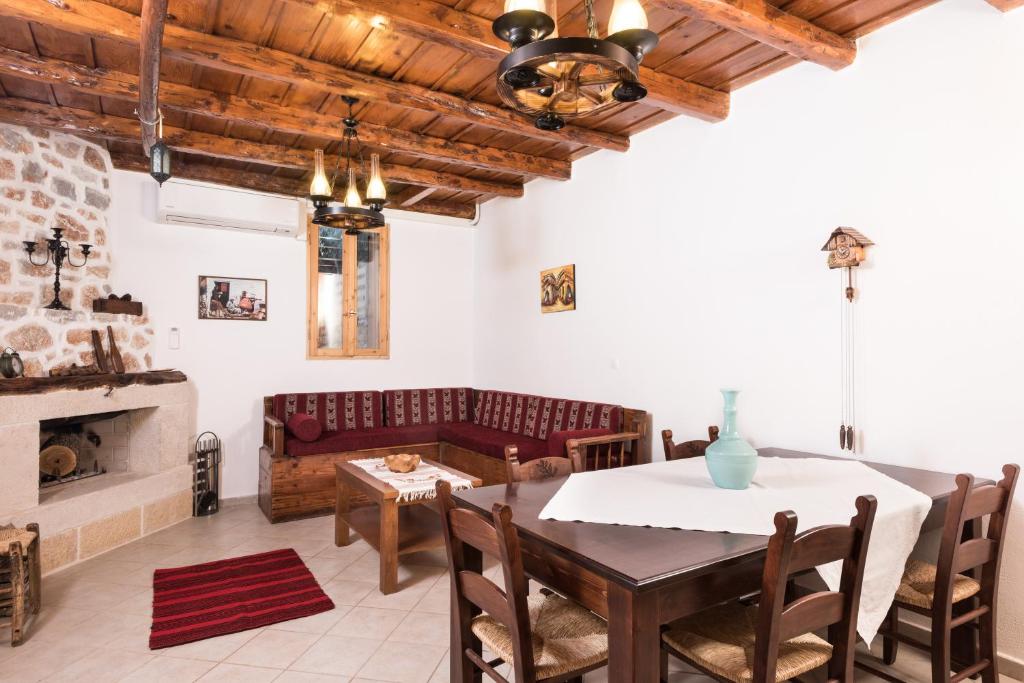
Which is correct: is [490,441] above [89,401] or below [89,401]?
below

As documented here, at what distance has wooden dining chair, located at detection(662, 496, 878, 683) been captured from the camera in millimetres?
1351

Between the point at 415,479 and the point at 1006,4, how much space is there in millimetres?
3478

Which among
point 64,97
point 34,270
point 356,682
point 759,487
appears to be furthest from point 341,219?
point 759,487

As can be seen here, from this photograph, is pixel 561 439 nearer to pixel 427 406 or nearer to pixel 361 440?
pixel 361 440

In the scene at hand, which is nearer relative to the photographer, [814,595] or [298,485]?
[814,595]

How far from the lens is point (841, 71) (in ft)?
9.50

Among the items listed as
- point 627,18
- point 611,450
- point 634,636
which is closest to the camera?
point 634,636

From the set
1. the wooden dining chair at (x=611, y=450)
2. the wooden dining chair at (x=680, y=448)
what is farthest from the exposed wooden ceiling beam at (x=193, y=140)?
the wooden dining chair at (x=680, y=448)

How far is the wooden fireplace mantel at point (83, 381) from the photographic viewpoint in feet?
11.0

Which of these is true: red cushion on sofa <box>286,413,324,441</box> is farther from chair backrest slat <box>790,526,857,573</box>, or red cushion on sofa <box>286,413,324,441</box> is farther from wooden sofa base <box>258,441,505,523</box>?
chair backrest slat <box>790,526,857,573</box>

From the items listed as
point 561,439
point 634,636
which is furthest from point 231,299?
point 634,636

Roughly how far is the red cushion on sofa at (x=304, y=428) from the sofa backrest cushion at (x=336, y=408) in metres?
0.33

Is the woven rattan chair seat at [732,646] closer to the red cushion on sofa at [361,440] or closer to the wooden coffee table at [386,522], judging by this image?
the wooden coffee table at [386,522]

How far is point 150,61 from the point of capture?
248 cm
